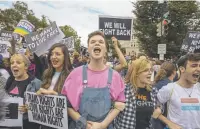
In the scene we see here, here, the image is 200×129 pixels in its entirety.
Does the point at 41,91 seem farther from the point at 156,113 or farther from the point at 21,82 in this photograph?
the point at 156,113

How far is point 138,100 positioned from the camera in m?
3.91

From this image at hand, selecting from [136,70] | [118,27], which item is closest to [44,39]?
[118,27]

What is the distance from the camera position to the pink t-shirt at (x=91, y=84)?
10.4ft

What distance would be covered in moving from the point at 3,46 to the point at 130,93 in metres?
5.57

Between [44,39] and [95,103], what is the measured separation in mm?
3456

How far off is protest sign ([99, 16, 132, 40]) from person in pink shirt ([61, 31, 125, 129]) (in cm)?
504

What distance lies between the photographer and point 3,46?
27.9ft

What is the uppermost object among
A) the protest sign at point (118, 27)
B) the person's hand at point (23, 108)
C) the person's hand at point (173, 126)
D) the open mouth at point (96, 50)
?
the protest sign at point (118, 27)

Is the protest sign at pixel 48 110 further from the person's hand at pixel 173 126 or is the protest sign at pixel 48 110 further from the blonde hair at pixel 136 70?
the person's hand at pixel 173 126

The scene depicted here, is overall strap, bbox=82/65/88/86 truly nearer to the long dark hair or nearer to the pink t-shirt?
the pink t-shirt

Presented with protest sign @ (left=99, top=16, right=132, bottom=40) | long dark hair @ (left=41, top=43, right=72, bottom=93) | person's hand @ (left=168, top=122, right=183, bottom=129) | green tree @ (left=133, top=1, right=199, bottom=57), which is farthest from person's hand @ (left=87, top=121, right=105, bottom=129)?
green tree @ (left=133, top=1, right=199, bottom=57)

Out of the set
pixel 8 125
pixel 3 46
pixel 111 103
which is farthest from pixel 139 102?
pixel 3 46

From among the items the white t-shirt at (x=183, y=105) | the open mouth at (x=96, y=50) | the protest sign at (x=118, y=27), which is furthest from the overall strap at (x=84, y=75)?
the protest sign at (x=118, y=27)

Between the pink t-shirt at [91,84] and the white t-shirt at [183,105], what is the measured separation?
0.69 meters
